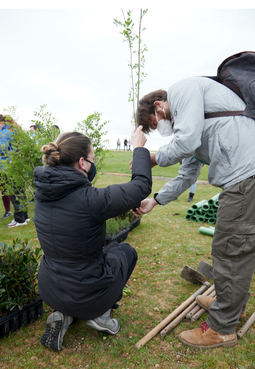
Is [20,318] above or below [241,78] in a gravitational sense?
below

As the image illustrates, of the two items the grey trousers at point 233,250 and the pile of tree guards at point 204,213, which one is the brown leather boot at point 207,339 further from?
the pile of tree guards at point 204,213

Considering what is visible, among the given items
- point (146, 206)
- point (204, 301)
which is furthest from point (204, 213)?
point (146, 206)

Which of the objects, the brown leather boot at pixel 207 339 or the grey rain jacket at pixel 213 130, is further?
the brown leather boot at pixel 207 339

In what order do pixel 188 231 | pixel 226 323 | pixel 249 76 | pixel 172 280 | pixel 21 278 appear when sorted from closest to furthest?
pixel 249 76 < pixel 226 323 < pixel 21 278 < pixel 172 280 < pixel 188 231

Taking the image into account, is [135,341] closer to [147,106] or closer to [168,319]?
[168,319]

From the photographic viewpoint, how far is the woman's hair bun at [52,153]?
1.99 meters

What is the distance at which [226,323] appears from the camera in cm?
223

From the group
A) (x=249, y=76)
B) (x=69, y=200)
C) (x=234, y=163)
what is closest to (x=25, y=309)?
(x=69, y=200)

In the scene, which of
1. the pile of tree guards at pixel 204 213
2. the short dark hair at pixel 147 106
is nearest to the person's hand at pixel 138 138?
the short dark hair at pixel 147 106

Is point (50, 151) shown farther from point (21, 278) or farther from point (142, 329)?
point (142, 329)

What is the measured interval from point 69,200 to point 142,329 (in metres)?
1.56

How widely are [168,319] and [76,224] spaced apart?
1433 millimetres

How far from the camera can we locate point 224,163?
2.01m

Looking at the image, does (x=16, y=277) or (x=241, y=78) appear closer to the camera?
(x=241, y=78)
